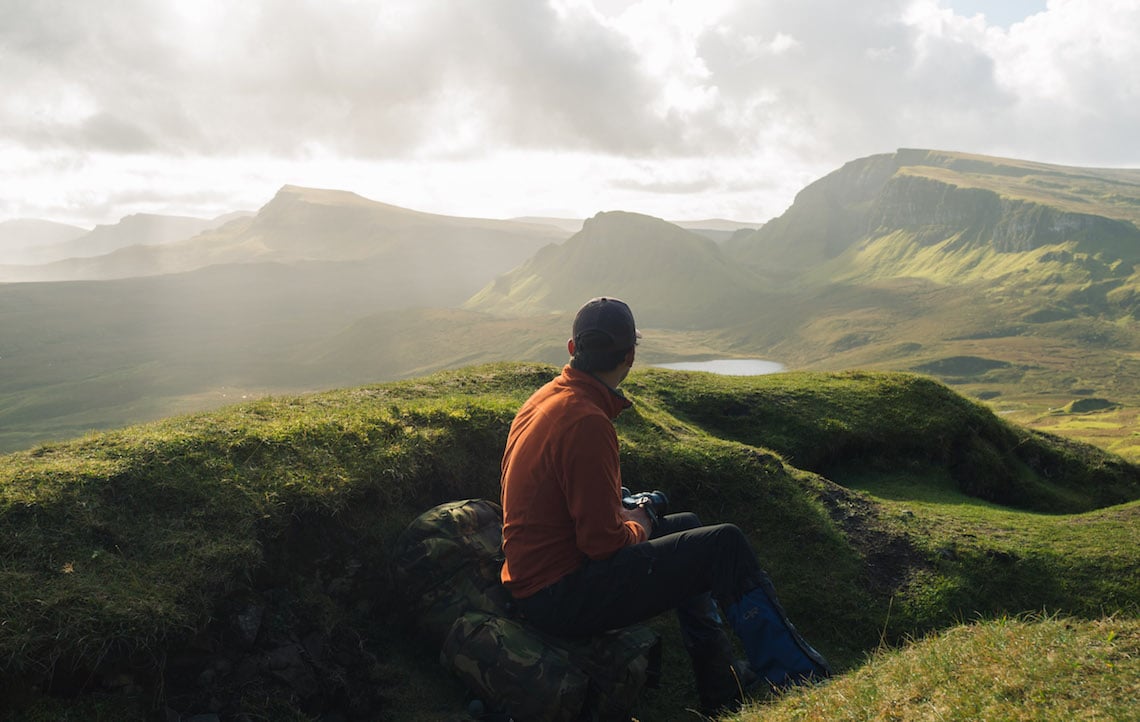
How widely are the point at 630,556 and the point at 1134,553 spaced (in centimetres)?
914

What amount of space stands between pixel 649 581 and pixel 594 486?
1171 mm

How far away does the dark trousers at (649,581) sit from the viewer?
22.8 feet

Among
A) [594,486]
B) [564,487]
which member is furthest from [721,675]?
[564,487]

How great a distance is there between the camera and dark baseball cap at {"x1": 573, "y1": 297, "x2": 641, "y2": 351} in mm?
7156

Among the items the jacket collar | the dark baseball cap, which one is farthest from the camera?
the dark baseball cap

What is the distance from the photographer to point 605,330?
23.5ft

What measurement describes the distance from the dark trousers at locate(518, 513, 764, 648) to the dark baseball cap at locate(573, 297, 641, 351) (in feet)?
6.77

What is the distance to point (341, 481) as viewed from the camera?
32.9 feet

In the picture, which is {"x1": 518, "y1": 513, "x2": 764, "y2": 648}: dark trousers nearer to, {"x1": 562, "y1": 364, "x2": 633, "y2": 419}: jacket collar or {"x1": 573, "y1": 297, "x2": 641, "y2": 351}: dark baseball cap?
{"x1": 562, "y1": 364, "x2": 633, "y2": 419}: jacket collar

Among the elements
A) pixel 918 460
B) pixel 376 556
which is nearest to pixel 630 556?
pixel 376 556

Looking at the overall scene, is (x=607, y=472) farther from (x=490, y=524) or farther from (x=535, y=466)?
(x=490, y=524)

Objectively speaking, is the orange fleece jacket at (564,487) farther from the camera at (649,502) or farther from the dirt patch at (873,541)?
the dirt patch at (873,541)

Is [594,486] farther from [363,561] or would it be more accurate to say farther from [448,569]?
[363,561]

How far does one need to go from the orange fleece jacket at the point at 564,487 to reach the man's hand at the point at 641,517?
314 mm
